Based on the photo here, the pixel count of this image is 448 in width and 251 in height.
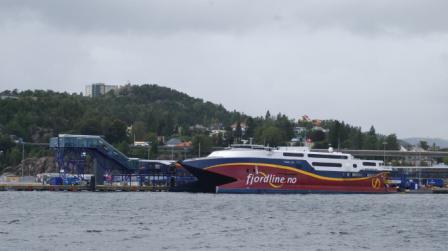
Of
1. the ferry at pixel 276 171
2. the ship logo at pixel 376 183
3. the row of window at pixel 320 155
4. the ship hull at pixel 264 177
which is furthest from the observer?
the ship logo at pixel 376 183

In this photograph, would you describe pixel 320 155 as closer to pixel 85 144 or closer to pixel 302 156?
pixel 302 156

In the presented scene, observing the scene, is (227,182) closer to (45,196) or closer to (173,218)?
(45,196)

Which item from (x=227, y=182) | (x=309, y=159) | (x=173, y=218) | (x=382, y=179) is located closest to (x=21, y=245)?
(x=173, y=218)

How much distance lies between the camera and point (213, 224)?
75.9 metres

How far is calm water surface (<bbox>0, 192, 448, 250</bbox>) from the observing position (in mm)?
62281

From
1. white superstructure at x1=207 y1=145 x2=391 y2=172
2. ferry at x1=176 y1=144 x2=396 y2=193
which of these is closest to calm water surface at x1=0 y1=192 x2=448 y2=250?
ferry at x1=176 y1=144 x2=396 y2=193

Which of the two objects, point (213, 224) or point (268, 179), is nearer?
point (213, 224)

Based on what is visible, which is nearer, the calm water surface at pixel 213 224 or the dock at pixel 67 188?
the calm water surface at pixel 213 224

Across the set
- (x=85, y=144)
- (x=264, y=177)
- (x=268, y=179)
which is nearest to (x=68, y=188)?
(x=85, y=144)

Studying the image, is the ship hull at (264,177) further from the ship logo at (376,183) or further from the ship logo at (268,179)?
the ship logo at (376,183)

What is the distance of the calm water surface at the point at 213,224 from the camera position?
62.3 metres

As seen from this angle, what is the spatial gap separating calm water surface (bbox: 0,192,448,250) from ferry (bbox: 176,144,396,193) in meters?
17.1

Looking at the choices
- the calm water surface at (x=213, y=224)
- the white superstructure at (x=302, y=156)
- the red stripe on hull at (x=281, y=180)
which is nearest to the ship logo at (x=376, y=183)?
the white superstructure at (x=302, y=156)

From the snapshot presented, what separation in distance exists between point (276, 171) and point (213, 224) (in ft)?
184
